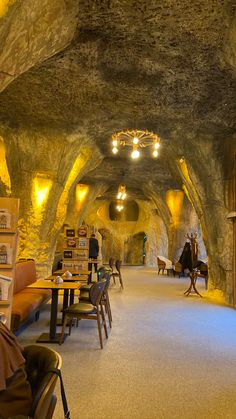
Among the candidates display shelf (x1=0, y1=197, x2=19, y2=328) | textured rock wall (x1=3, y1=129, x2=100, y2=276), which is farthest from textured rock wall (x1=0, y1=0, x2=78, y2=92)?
textured rock wall (x1=3, y1=129, x2=100, y2=276)

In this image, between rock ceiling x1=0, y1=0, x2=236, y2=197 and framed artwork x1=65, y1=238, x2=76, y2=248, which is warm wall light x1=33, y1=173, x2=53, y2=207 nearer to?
framed artwork x1=65, y1=238, x2=76, y2=248

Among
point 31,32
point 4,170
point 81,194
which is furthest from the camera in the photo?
point 81,194

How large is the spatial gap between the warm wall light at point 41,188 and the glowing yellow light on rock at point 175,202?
9.00 m

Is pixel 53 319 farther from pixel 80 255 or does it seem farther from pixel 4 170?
pixel 4 170

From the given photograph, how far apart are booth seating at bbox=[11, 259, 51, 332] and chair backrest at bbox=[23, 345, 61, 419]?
2.65 meters

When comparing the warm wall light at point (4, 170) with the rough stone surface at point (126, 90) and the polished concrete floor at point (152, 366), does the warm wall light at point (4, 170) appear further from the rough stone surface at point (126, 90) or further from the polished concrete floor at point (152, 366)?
the polished concrete floor at point (152, 366)

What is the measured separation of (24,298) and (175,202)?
12.4 metres

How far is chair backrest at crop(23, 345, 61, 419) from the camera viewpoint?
1.36 meters

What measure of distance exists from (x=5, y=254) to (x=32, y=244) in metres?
5.54

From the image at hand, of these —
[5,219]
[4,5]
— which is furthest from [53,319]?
[4,5]

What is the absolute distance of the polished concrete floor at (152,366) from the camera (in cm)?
280

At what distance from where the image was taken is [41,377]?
1.68 meters

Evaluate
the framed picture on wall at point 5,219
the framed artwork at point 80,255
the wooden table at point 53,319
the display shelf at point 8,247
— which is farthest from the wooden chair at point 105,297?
the framed artwork at point 80,255

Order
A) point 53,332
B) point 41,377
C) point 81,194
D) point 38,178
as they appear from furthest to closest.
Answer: point 81,194 < point 38,178 < point 53,332 < point 41,377
